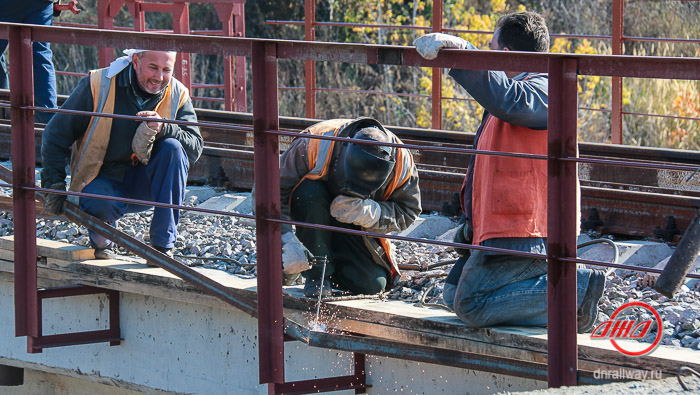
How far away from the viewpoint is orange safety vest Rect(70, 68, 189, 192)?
531 centimetres

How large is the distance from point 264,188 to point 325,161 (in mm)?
696

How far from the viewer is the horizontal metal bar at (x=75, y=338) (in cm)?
494

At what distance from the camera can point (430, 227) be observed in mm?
6320

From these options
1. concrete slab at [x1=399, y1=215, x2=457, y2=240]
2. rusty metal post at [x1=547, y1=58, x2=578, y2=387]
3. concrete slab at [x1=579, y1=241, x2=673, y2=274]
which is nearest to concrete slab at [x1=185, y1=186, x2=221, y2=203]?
concrete slab at [x1=399, y1=215, x2=457, y2=240]

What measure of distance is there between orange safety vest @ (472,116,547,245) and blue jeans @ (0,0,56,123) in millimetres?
4541

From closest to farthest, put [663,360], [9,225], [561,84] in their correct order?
[561,84] → [663,360] → [9,225]

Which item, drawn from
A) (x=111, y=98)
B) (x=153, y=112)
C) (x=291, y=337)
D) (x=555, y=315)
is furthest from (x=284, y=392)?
(x=111, y=98)

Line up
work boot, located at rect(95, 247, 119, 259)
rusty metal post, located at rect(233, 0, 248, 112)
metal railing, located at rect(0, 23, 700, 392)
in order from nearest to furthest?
metal railing, located at rect(0, 23, 700, 392) → work boot, located at rect(95, 247, 119, 259) → rusty metal post, located at rect(233, 0, 248, 112)

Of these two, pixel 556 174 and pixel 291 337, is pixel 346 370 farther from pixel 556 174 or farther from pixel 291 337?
pixel 556 174

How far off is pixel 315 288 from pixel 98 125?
1567 mm

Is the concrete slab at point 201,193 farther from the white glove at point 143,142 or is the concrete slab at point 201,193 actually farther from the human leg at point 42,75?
the white glove at point 143,142

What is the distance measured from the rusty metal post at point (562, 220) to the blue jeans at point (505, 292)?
56 cm

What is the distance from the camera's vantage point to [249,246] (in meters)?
6.02

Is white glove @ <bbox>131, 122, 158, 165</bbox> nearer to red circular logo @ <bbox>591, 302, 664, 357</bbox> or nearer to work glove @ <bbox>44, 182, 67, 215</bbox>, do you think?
work glove @ <bbox>44, 182, 67, 215</bbox>
